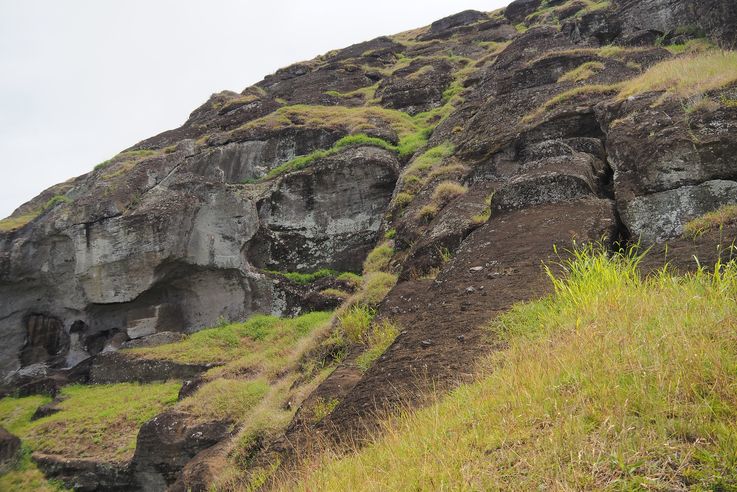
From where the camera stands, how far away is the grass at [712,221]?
19.1 ft

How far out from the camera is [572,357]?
3.45 m

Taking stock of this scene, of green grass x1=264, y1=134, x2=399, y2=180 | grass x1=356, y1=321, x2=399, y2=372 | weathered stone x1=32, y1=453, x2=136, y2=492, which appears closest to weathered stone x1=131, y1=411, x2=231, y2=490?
weathered stone x1=32, y1=453, x2=136, y2=492

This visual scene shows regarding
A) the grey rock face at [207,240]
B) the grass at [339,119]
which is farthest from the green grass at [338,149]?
the grass at [339,119]

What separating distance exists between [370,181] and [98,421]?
12192mm

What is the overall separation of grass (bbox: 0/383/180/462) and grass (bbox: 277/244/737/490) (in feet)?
40.5

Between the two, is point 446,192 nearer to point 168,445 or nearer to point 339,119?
point 168,445

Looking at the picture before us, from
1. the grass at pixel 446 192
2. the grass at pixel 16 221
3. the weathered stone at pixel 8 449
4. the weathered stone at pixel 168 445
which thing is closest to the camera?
the weathered stone at pixel 168 445

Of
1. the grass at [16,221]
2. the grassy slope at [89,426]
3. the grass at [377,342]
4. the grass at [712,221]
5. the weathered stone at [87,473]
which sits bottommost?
the weathered stone at [87,473]

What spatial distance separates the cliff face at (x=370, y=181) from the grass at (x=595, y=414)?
326cm

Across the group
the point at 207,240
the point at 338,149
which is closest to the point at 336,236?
the point at 338,149

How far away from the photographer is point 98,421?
52.5 feet

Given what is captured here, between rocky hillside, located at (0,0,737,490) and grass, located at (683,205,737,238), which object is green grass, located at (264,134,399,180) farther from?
grass, located at (683,205,737,238)

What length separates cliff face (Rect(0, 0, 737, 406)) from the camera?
8.10 meters

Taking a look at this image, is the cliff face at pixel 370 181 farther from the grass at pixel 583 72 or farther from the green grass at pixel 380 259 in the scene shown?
the green grass at pixel 380 259
